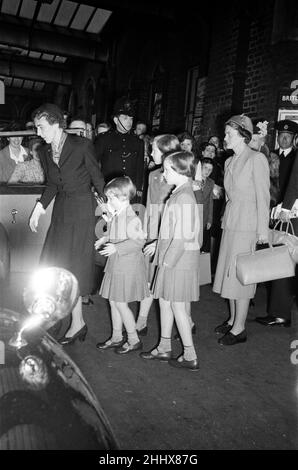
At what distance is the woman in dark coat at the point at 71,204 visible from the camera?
3.61 metres

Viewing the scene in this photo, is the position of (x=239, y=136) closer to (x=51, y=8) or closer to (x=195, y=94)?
(x=195, y=94)

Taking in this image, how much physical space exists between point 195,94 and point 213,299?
580cm

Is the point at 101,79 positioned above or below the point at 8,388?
above

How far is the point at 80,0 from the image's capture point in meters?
10.8

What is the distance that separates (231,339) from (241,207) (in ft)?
3.91

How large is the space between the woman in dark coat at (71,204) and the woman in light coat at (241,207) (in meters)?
1.15

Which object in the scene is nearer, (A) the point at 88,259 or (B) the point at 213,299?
(A) the point at 88,259

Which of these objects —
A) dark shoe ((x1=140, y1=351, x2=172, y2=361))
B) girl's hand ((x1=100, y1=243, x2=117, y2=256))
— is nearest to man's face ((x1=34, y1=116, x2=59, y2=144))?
girl's hand ((x1=100, y1=243, x2=117, y2=256))

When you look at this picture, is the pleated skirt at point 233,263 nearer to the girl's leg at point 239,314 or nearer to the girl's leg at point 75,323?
the girl's leg at point 239,314

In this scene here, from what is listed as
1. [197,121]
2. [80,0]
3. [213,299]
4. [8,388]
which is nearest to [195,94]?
[197,121]

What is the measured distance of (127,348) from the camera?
3734mm

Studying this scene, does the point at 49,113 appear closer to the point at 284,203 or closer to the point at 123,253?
the point at 123,253

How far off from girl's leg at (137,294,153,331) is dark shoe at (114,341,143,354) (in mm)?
393
